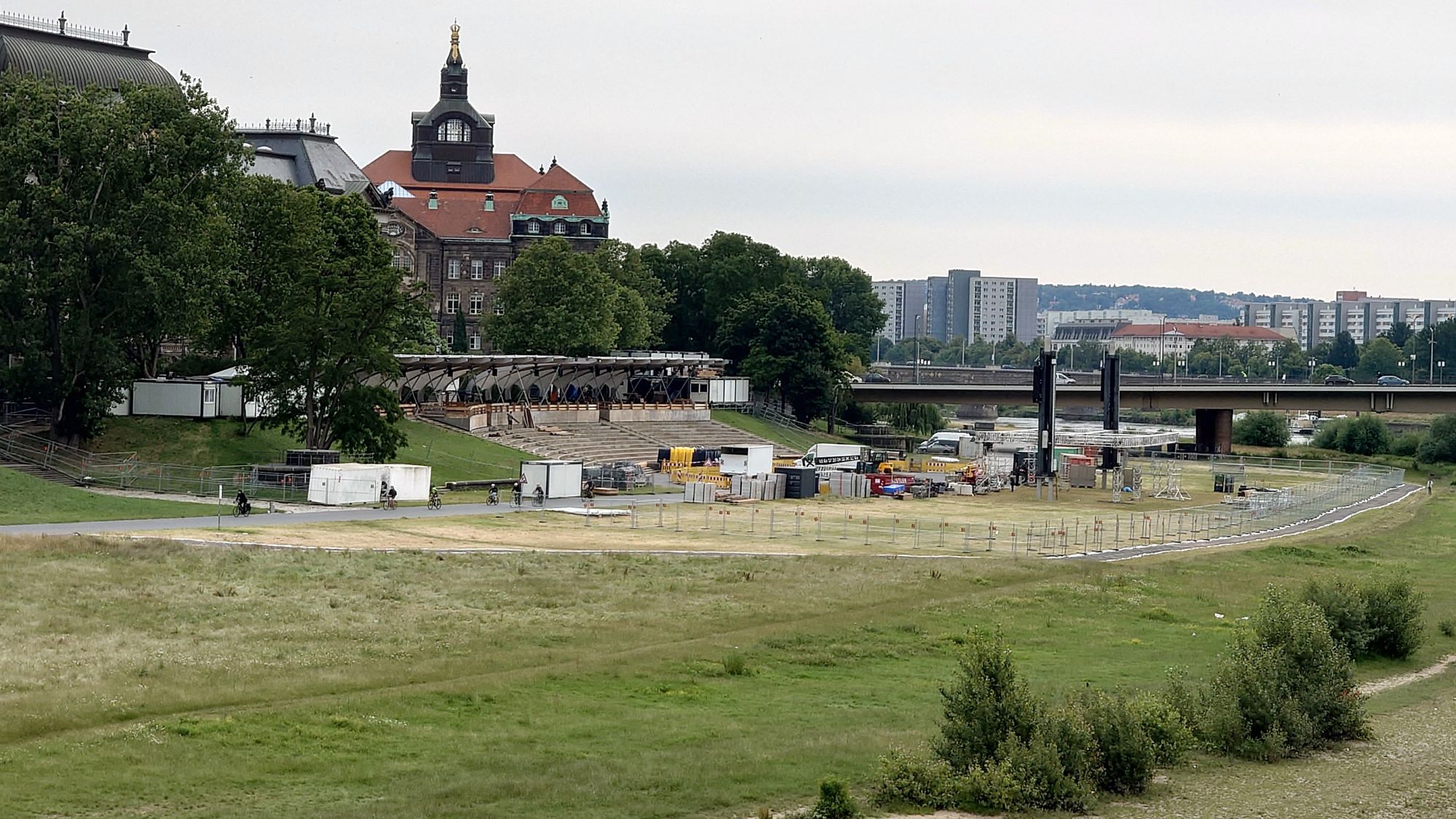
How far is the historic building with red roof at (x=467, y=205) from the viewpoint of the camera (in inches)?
7185

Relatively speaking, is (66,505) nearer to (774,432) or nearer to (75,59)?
(75,59)

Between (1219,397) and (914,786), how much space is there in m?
126

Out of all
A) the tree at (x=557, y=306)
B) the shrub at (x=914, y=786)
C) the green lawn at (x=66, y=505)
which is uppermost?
the tree at (x=557, y=306)

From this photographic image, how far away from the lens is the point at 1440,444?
145750 mm

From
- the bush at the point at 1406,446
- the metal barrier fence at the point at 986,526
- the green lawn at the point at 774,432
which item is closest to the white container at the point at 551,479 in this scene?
the metal barrier fence at the point at 986,526

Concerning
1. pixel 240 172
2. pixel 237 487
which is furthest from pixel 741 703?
pixel 240 172

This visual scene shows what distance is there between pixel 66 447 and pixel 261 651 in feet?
144

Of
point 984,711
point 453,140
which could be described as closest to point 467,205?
point 453,140

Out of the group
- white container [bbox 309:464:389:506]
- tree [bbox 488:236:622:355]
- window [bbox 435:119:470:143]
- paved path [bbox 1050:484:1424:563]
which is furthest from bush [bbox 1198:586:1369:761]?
window [bbox 435:119:470:143]

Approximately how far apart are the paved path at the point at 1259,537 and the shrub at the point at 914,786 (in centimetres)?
3561

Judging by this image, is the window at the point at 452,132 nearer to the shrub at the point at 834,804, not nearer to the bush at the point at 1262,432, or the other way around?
the bush at the point at 1262,432

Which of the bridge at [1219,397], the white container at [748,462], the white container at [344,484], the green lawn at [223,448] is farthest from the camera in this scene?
the bridge at [1219,397]

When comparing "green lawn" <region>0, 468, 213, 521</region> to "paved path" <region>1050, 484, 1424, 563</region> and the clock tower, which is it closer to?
"paved path" <region>1050, 484, 1424, 563</region>

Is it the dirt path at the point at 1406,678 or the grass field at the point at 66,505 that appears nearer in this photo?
the dirt path at the point at 1406,678
